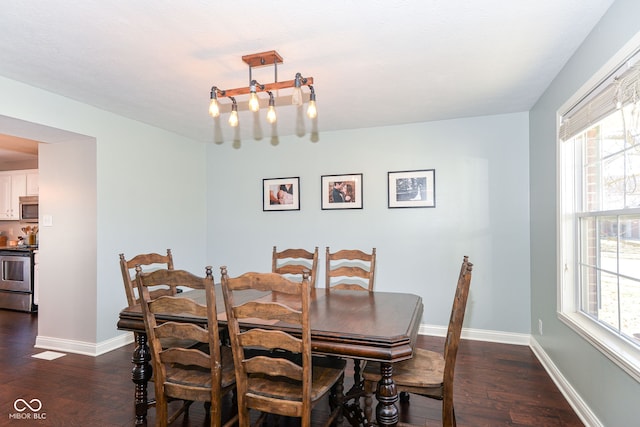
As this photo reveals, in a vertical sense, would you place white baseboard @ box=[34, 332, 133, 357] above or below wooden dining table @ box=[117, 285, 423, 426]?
below

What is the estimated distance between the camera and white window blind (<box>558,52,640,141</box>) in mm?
1726

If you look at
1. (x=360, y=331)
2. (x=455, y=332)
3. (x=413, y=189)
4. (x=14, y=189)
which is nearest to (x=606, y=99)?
(x=455, y=332)

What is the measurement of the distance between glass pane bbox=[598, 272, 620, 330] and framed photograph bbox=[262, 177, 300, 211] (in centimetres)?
315

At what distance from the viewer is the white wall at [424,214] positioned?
3.77m

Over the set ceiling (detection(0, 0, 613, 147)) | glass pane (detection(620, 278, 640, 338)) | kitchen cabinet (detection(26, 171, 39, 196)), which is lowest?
glass pane (detection(620, 278, 640, 338))

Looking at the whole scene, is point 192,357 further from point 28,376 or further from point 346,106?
point 346,106

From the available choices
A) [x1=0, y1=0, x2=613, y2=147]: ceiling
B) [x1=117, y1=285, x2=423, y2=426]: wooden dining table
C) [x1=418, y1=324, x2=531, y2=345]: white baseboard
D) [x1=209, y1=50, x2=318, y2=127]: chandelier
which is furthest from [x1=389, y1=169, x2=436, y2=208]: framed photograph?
[x1=209, y1=50, x2=318, y2=127]: chandelier

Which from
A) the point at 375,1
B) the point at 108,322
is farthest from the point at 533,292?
the point at 108,322

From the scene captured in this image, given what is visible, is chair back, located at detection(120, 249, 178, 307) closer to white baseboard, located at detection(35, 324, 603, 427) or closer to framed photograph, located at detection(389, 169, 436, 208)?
white baseboard, located at detection(35, 324, 603, 427)

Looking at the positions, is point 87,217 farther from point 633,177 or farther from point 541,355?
point 541,355

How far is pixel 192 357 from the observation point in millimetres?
1868

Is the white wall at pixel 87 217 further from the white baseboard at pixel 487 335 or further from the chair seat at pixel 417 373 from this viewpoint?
the white baseboard at pixel 487 335

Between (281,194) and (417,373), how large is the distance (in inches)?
121

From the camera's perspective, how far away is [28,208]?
5898 mm
